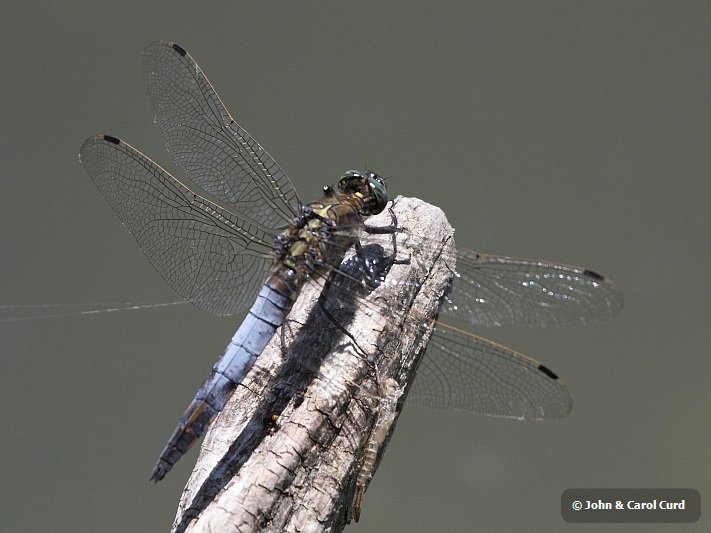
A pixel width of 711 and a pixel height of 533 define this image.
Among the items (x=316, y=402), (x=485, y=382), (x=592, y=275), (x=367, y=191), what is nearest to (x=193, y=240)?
(x=367, y=191)

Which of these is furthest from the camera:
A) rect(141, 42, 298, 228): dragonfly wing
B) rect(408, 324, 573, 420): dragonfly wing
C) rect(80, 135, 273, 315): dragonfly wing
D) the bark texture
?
rect(141, 42, 298, 228): dragonfly wing

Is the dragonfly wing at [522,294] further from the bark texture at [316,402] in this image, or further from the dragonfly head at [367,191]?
the dragonfly head at [367,191]

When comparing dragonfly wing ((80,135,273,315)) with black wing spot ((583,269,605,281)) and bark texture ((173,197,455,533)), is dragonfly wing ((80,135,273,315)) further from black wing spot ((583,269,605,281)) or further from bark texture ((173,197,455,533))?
black wing spot ((583,269,605,281))

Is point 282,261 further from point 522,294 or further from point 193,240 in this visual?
point 522,294

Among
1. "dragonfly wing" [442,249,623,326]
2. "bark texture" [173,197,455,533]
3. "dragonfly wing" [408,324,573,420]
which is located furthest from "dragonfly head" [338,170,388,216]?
"dragonfly wing" [408,324,573,420]

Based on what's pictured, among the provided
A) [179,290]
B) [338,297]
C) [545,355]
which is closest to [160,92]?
[179,290]

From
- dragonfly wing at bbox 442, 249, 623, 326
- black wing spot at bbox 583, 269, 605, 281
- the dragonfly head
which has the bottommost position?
dragonfly wing at bbox 442, 249, 623, 326

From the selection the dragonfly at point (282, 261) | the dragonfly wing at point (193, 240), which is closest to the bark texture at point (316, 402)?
the dragonfly at point (282, 261)

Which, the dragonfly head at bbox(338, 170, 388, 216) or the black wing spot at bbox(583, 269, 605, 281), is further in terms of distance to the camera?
the dragonfly head at bbox(338, 170, 388, 216)
